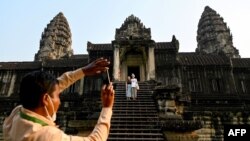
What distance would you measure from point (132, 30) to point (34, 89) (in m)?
20.2

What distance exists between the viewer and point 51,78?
70.4 inches

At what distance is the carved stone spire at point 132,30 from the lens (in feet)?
66.1

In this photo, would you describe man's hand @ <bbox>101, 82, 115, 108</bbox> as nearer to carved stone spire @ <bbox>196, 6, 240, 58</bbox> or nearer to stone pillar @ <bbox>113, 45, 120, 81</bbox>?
stone pillar @ <bbox>113, 45, 120, 81</bbox>

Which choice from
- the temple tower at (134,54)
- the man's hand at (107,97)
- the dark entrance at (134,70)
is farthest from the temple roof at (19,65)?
the man's hand at (107,97)

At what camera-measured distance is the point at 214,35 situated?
36.5 metres

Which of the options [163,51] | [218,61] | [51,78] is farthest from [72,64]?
[51,78]

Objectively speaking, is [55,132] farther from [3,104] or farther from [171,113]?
[3,104]

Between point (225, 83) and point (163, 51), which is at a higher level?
point (163, 51)

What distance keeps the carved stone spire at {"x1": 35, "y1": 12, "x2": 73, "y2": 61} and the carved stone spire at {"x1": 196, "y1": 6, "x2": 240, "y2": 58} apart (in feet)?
60.8

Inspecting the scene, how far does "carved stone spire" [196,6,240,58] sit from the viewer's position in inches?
1403

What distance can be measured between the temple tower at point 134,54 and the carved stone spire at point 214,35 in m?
17.0

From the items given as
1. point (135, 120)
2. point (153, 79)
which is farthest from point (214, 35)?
point (135, 120)

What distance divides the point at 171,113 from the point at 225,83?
12.2m

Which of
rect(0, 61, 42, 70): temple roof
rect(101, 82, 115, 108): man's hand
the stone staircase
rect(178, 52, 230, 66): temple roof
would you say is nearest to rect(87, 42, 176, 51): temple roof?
rect(178, 52, 230, 66): temple roof
